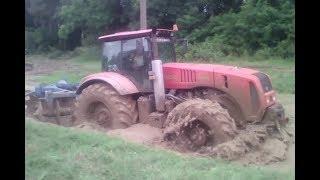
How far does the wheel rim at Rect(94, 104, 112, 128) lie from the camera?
26.9 ft

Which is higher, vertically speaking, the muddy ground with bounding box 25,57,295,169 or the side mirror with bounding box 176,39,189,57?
the side mirror with bounding box 176,39,189,57

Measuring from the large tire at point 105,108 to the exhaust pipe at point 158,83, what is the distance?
50 centimetres

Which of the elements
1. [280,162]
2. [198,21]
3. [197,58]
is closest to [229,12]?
[198,21]

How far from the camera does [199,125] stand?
699cm

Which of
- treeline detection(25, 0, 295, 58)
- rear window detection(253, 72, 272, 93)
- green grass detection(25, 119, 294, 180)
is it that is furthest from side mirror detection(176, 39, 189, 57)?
treeline detection(25, 0, 295, 58)

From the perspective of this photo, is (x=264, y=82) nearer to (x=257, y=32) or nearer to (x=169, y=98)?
(x=169, y=98)

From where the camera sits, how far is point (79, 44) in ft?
115

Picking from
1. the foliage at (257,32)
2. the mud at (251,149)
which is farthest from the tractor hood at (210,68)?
the foliage at (257,32)

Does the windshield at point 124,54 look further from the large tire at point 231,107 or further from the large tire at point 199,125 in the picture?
the large tire at point 231,107

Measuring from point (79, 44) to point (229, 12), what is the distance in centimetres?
1293

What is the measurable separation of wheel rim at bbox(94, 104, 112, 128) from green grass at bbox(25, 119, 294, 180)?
5.37 ft

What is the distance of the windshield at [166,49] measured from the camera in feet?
26.6

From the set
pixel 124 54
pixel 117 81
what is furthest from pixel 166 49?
pixel 117 81

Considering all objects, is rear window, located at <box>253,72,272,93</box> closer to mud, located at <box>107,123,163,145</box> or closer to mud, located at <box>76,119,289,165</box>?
mud, located at <box>76,119,289,165</box>
